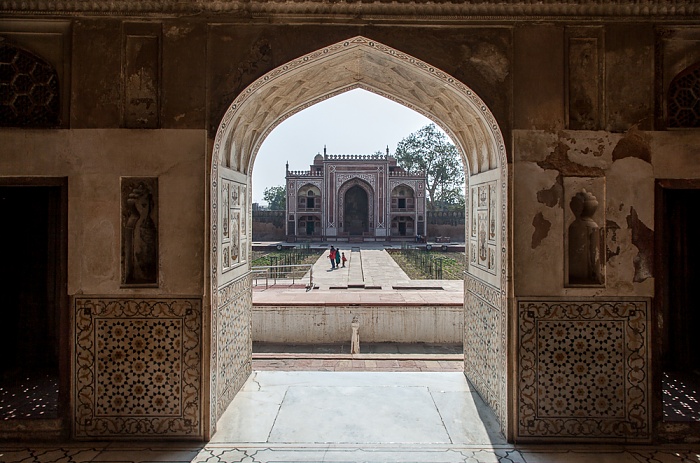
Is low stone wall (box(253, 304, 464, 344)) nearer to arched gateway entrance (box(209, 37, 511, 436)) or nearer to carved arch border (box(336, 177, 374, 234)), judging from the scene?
arched gateway entrance (box(209, 37, 511, 436))

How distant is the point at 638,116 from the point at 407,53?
5.37ft

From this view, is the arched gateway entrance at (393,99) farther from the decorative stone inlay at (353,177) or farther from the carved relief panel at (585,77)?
the decorative stone inlay at (353,177)

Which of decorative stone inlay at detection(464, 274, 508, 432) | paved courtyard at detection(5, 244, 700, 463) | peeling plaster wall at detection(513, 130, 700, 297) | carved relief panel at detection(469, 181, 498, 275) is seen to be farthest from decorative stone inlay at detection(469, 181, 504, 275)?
paved courtyard at detection(5, 244, 700, 463)

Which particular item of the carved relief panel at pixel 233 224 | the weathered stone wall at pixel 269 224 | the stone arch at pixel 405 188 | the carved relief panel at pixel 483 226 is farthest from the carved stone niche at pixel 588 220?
the weathered stone wall at pixel 269 224

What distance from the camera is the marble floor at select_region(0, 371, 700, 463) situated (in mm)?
2680

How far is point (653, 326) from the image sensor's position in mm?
2863

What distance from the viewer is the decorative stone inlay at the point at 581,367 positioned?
2867 mm

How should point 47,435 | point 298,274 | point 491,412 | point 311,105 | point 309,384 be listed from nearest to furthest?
point 47,435
point 491,412
point 309,384
point 311,105
point 298,274

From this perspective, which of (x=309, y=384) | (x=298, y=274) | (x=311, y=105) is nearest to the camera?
(x=309, y=384)

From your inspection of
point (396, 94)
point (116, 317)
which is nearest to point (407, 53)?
point (396, 94)

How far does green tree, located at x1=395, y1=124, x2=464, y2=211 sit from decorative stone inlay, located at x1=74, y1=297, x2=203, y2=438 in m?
30.5

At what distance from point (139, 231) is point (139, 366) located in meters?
0.92

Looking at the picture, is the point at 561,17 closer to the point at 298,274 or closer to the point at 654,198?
the point at 654,198

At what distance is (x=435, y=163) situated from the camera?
33062 millimetres
